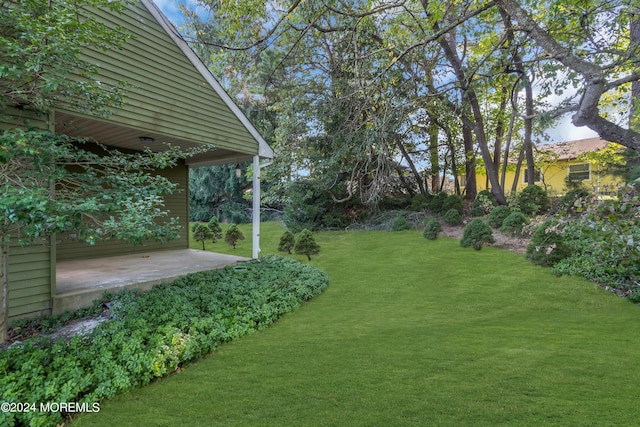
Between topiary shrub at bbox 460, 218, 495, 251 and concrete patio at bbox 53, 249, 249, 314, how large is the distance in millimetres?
5596

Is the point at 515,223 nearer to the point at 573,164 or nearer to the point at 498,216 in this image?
the point at 498,216

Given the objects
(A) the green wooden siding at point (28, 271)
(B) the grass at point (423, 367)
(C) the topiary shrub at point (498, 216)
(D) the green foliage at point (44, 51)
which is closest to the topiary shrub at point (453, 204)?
(C) the topiary shrub at point (498, 216)

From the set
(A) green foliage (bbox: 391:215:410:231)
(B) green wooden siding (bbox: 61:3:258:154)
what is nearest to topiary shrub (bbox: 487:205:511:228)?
(A) green foliage (bbox: 391:215:410:231)

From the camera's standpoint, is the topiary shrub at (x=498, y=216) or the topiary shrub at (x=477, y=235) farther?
the topiary shrub at (x=498, y=216)

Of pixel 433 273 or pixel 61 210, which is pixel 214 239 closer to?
pixel 433 273

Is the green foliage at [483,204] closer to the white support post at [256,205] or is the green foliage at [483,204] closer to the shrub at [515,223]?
the shrub at [515,223]

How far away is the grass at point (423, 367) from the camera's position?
7.44 feet

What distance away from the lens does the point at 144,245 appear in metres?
7.91

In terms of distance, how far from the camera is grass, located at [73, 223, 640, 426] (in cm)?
227

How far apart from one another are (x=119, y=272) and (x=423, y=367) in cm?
547

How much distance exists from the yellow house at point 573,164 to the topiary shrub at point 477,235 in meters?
4.88

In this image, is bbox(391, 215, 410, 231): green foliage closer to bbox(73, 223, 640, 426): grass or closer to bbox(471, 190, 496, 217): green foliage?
bbox(471, 190, 496, 217): green foliage

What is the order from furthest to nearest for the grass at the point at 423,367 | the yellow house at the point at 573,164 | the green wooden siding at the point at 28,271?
1. the yellow house at the point at 573,164
2. the green wooden siding at the point at 28,271
3. the grass at the point at 423,367

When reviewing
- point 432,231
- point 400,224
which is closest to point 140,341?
point 432,231
